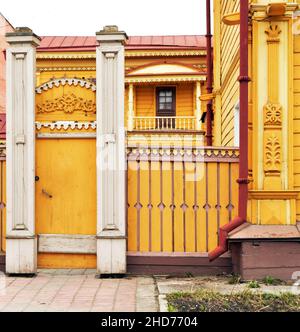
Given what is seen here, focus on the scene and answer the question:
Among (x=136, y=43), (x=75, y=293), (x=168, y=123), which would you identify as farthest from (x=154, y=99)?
(x=75, y=293)

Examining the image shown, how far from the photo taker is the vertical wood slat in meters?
8.12

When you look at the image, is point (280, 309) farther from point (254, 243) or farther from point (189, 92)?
point (189, 92)

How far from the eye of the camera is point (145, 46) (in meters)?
24.6

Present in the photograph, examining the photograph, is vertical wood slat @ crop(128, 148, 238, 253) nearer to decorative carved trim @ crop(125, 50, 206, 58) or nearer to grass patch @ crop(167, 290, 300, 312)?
grass patch @ crop(167, 290, 300, 312)

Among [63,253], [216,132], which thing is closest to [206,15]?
[216,132]

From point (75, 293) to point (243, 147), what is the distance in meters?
2.91

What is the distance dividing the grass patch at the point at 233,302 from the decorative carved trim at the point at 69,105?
3.01 metres

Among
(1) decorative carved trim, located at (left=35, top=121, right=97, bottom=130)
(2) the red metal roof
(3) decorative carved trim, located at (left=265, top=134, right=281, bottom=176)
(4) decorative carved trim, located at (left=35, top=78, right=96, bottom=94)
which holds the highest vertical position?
(2) the red metal roof

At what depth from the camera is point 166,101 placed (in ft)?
80.5

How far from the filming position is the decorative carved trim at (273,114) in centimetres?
772

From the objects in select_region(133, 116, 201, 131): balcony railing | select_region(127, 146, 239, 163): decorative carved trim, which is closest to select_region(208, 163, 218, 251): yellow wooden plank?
select_region(127, 146, 239, 163): decorative carved trim

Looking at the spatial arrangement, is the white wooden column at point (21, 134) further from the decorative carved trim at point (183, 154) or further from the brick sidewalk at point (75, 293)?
the decorative carved trim at point (183, 154)

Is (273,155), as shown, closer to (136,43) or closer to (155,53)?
(155,53)

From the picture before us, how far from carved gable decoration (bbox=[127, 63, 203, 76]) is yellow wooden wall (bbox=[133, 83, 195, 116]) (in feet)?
4.17
